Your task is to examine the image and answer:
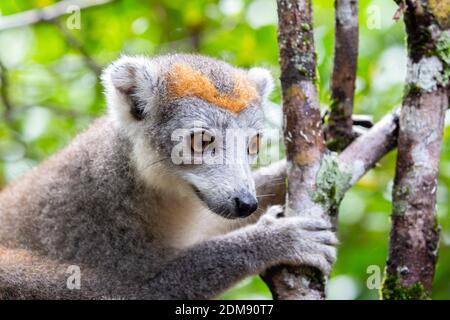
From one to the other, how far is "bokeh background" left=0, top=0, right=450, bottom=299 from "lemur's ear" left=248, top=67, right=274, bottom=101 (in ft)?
3.09

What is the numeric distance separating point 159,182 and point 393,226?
7.49ft

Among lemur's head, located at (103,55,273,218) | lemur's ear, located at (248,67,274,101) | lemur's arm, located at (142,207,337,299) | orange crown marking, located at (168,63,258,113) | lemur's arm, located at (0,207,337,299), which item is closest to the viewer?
lemur's arm, located at (142,207,337,299)

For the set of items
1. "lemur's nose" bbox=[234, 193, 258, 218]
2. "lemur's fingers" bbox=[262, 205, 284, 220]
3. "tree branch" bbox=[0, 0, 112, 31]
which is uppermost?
"tree branch" bbox=[0, 0, 112, 31]

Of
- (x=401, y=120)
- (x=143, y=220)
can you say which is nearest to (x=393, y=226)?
(x=401, y=120)

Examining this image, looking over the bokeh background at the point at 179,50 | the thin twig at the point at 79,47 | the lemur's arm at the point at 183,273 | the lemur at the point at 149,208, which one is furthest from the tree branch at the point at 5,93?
the lemur's arm at the point at 183,273

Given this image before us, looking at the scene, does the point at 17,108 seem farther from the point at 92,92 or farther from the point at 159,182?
the point at 159,182

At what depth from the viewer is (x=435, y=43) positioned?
247 inches

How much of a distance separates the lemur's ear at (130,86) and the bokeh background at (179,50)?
6.96 ft

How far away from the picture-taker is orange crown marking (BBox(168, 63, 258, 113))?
266 inches

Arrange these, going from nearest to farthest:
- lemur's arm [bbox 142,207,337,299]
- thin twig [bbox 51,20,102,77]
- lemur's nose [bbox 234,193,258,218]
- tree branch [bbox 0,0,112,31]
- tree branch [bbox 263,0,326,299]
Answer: tree branch [bbox 263,0,326,299] → lemur's nose [bbox 234,193,258,218] → lemur's arm [bbox 142,207,337,299] → tree branch [bbox 0,0,112,31] → thin twig [bbox 51,20,102,77]

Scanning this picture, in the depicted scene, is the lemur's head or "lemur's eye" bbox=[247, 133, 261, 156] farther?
"lemur's eye" bbox=[247, 133, 261, 156]

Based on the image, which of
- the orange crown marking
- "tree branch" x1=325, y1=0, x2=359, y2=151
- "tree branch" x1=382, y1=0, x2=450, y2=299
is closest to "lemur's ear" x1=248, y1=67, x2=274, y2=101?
the orange crown marking

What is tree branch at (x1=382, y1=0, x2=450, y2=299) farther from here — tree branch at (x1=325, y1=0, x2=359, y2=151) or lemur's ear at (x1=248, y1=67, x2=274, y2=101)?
lemur's ear at (x1=248, y1=67, x2=274, y2=101)

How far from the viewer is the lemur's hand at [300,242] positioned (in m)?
6.26
